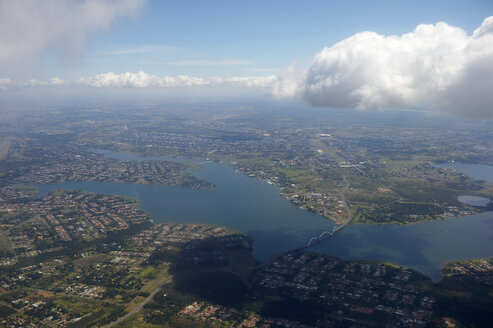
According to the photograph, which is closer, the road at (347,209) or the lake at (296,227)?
the lake at (296,227)

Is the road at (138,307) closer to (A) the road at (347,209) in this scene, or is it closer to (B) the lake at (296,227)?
(B) the lake at (296,227)

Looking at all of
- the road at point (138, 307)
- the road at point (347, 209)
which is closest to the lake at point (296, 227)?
the road at point (347, 209)

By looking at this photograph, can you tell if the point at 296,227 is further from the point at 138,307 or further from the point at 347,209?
the point at 138,307

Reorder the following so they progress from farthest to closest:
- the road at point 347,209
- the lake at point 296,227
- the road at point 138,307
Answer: the road at point 347,209, the lake at point 296,227, the road at point 138,307

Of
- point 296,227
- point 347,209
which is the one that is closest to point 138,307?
point 296,227

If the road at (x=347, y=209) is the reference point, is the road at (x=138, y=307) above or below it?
below

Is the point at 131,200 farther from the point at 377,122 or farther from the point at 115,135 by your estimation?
the point at 377,122

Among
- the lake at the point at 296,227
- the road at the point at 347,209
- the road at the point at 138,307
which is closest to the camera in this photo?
the road at the point at 138,307

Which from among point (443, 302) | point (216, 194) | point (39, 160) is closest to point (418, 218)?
point (443, 302)
